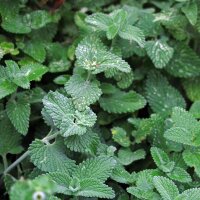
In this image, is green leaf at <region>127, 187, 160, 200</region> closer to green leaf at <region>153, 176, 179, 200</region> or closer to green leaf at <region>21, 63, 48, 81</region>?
green leaf at <region>153, 176, 179, 200</region>

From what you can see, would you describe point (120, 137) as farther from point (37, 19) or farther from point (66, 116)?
point (37, 19)

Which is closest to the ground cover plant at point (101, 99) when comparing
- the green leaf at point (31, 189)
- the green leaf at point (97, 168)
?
the green leaf at point (97, 168)

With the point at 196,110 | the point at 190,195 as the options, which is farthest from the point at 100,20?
the point at 190,195

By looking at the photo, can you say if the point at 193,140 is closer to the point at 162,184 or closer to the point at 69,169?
the point at 162,184

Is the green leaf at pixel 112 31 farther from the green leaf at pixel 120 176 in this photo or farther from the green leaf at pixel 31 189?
the green leaf at pixel 31 189

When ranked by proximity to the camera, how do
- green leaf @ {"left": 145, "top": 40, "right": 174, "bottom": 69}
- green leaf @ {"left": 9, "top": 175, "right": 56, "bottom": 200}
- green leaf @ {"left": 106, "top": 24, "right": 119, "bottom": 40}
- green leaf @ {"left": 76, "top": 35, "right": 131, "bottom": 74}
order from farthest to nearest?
green leaf @ {"left": 145, "top": 40, "right": 174, "bottom": 69} < green leaf @ {"left": 106, "top": 24, "right": 119, "bottom": 40} < green leaf @ {"left": 76, "top": 35, "right": 131, "bottom": 74} < green leaf @ {"left": 9, "top": 175, "right": 56, "bottom": 200}

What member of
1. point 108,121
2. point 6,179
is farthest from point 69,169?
point 108,121

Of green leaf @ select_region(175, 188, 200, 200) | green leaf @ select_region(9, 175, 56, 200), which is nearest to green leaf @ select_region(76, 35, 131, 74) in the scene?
green leaf @ select_region(175, 188, 200, 200)
